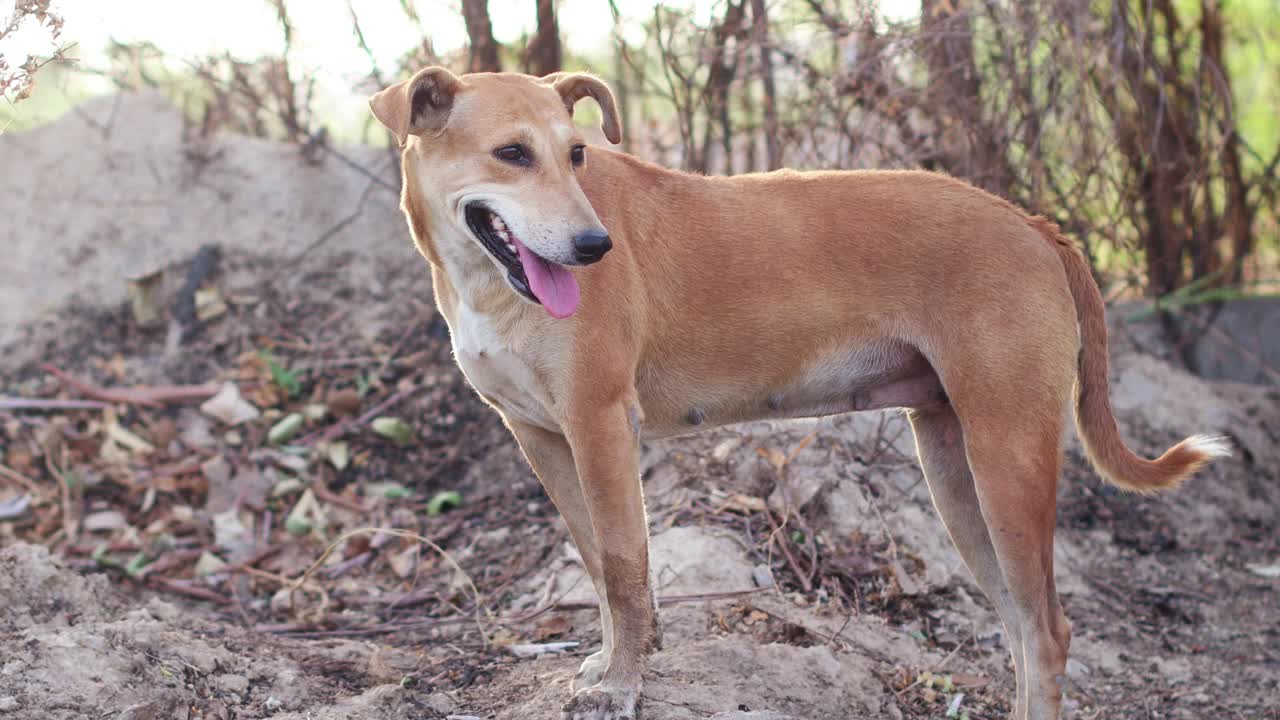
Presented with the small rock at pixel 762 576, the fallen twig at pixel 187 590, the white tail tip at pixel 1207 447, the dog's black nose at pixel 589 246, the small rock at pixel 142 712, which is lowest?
the fallen twig at pixel 187 590

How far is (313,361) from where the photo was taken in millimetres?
7066

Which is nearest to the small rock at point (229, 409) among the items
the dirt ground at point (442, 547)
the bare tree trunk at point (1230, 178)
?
the dirt ground at point (442, 547)

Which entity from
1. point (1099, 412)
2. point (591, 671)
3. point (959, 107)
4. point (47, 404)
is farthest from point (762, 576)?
point (47, 404)

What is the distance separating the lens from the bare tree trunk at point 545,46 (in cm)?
698

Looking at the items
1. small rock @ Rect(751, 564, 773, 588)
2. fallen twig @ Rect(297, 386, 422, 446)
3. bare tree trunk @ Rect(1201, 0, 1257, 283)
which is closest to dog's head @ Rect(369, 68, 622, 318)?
small rock @ Rect(751, 564, 773, 588)

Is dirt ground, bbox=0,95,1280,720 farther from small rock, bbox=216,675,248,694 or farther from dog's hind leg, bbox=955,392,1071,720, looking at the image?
dog's hind leg, bbox=955,392,1071,720

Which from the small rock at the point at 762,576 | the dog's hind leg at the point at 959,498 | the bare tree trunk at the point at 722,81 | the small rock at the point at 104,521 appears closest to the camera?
the dog's hind leg at the point at 959,498

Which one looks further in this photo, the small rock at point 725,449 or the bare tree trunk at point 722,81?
the bare tree trunk at point 722,81

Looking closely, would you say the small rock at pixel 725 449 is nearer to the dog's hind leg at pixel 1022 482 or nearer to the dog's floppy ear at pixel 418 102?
the dog's hind leg at pixel 1022 482

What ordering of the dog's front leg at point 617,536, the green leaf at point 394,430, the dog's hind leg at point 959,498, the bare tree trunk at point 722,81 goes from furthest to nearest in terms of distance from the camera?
the green leaf at point 394,430 < the bare tree trunk at point 722,81 < the dog's hind leg at point 959,498 < the dog's front leg at point 617,536

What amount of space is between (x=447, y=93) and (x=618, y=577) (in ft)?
5.07

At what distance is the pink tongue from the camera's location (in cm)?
336

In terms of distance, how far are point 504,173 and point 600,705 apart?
1600 mm

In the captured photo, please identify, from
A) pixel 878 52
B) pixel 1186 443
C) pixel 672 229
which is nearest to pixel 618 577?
pixel 672 229
